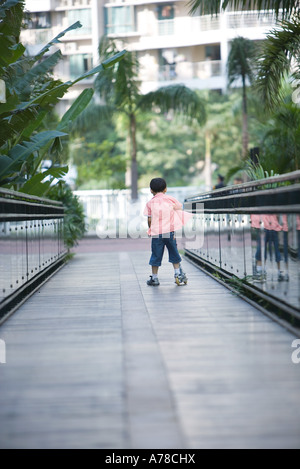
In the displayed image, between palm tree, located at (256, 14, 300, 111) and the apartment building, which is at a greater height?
the apartment building

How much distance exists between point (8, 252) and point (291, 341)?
142 inches

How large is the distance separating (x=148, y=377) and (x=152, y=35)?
2170 inches

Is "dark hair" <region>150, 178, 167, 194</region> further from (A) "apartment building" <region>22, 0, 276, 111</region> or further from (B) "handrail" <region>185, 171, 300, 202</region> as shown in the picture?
(A) "apartment building" <region>22, 0, 276, 111</region>

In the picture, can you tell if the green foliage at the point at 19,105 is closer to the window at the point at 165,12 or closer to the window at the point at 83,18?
the window at the point at 165,12

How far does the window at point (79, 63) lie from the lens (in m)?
58.7

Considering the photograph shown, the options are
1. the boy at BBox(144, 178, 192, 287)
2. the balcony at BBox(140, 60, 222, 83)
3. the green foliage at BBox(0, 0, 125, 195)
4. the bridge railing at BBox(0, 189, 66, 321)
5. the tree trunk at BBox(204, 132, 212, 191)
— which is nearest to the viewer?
the bridge railing at BBox(0, 189, 66, 321)

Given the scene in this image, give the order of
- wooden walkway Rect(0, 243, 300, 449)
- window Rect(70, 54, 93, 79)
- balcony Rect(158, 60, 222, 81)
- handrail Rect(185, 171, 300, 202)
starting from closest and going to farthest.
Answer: wooden walkway Rect(0, 243, 300, 449) < handrail Rect(185, 171, 300, 202) < balcony Rect(158, 60, 222, 81) < window Rect(70, 54, 93, 79)

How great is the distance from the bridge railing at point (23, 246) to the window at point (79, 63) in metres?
44.7

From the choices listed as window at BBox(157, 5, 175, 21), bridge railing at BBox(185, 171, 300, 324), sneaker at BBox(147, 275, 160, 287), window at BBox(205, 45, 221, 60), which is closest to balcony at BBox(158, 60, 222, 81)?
window at BBox(205, 45, 221, 60)

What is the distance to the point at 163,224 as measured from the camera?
1169 centimetres

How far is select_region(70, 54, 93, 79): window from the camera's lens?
58.7 meters

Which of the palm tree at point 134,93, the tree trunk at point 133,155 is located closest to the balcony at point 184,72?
the tree trunk at point 133,155

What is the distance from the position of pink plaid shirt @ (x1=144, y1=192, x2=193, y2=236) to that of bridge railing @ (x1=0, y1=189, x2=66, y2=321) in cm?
177
